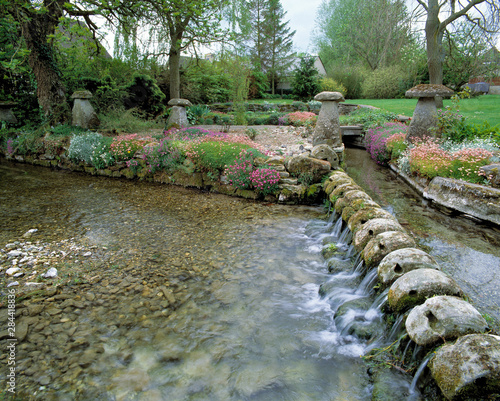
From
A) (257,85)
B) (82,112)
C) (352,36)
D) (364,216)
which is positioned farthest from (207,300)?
(352,36)

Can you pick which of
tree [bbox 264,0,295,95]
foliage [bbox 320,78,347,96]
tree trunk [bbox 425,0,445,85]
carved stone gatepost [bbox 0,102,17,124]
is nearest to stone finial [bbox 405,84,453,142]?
tree trunk [bbox 425,0,445,85]

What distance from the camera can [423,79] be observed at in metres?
25.0

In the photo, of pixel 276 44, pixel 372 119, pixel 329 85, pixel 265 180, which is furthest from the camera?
pixel 276 44

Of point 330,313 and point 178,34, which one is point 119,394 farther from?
point 178,34

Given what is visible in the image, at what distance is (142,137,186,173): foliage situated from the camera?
858 cm

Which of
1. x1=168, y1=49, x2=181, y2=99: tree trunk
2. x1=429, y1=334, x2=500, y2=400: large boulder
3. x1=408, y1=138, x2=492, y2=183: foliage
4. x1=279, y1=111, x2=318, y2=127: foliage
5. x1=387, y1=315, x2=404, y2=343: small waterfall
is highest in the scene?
x1=168, y1=49, x2=181, y2=99: tree trunk

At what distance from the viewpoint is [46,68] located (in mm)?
11492

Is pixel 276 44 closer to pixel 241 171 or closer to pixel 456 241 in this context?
pixel 241 171

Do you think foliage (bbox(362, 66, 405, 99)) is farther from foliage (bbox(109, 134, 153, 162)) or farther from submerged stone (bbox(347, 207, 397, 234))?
submerged stone (bbox(347, 207, 397, 234))

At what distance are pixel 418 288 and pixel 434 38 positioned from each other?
1633 cm

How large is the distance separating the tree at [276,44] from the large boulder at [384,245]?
29865 mm

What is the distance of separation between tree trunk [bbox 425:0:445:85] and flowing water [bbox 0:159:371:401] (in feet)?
44.8

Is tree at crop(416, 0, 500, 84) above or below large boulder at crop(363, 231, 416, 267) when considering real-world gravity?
above

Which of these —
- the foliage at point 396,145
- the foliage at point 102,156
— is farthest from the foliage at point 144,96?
the foliage at point 396,145
